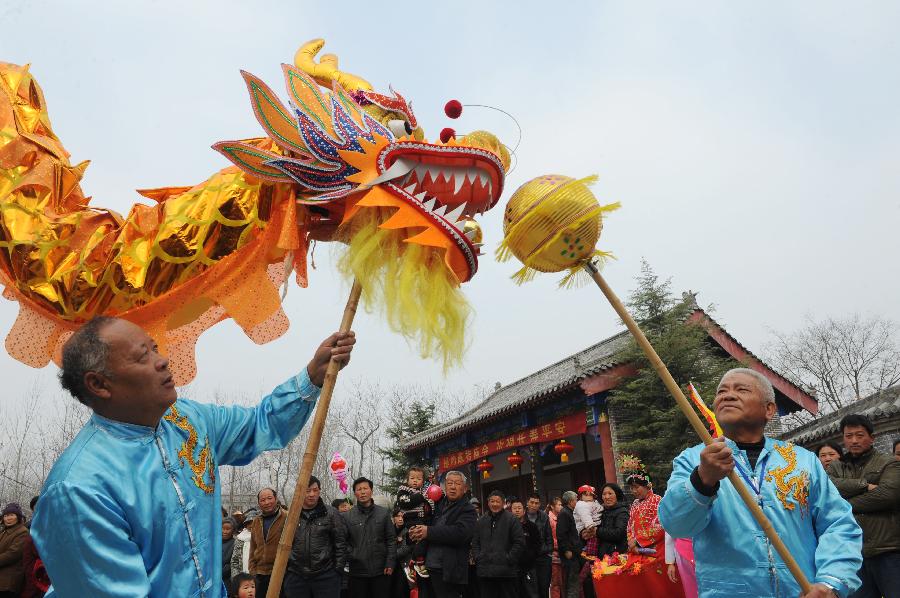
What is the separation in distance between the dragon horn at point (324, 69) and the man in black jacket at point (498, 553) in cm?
466

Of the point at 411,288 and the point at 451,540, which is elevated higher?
the point at 411,288

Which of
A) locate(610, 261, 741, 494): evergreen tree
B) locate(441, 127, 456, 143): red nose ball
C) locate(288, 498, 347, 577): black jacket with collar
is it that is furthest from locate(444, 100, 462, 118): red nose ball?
locate(610, 261, 741, 494): evergreen tree

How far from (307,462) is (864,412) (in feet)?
27.3

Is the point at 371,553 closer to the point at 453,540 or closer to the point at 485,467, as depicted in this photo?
the point at 453,540

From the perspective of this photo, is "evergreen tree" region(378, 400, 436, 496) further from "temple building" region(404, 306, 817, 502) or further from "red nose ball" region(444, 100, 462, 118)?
"red nose ball" region(444, 100, 462, 118)

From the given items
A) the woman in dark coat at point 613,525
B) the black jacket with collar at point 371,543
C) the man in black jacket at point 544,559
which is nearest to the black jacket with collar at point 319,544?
the black jacket with collar at point 371,543

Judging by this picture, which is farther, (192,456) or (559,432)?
(559,432)

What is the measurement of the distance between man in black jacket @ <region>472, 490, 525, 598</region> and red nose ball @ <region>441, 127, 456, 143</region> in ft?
15.5

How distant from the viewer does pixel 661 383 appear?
38.9 ft

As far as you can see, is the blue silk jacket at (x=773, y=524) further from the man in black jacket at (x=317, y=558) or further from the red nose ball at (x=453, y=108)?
the man in black jacket at (x=317, y=558)

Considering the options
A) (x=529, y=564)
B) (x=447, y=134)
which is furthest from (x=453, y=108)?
(x=529, y=564)

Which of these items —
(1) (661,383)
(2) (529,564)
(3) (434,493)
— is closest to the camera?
(3) (434,493)

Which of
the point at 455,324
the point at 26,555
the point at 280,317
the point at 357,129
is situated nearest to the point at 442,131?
the point at 357,129

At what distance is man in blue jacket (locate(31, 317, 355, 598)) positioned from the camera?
1729 mm
